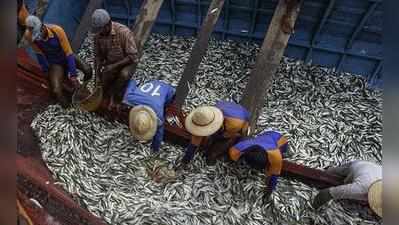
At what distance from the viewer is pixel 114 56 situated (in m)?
5.95

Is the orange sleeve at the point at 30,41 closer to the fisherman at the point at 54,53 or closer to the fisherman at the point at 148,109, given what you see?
the fisherman at the point at 54,53

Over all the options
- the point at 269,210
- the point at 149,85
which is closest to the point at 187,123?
the point at 149,85

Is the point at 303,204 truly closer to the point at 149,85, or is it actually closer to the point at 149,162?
the point at 149,162

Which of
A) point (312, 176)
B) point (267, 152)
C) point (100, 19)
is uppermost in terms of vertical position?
point (100, 19)

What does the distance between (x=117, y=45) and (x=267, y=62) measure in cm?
205

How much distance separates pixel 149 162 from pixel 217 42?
3398 mm

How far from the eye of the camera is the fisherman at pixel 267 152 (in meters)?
4.96

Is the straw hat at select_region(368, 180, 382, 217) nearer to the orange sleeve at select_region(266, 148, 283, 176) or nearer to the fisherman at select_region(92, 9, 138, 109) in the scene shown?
the orange sleeve at select_region(266, 148, 283, 176)

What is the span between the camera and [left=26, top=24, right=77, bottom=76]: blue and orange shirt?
585 cm

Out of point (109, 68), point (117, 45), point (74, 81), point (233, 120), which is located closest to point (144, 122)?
point (233, 120)

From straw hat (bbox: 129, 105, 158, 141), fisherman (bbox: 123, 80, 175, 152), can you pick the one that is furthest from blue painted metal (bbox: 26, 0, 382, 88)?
straw hat (bbox: 129, 105, 158, 141)

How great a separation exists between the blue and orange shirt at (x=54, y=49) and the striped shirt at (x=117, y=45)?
0.37 meters

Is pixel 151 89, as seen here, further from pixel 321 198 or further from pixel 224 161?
pixel 321 198

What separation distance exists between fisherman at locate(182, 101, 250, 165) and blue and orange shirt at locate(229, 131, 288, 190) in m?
0.17
